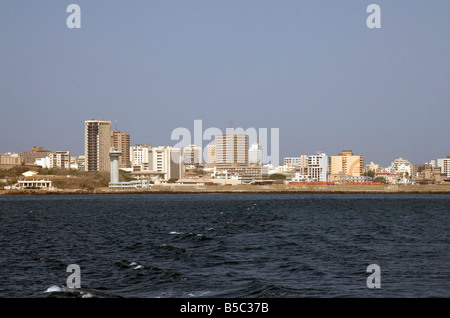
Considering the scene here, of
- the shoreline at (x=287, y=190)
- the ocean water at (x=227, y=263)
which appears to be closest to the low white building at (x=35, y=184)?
the shoreline at (x=287, y=190)

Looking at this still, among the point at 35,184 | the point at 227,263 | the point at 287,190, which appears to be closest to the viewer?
the point at 227,263

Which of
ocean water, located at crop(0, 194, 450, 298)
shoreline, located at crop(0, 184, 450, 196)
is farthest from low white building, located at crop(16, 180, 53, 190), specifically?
ocean water, located at crop(0, 194, 450, 298)

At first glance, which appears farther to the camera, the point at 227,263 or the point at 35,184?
the point at 35,184

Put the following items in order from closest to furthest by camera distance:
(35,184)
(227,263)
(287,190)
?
(227,263) → (35,184) → (287,190)

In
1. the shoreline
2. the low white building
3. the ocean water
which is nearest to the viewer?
the ocean water

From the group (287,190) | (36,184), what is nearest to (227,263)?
(287,190)

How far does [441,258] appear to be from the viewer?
911 inches

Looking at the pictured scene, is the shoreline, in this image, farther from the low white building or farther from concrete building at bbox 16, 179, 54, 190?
the low white building

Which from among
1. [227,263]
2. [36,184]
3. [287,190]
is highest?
[227,263]

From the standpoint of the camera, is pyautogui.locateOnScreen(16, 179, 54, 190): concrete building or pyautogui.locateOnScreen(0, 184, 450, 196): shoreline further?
pyautogui.locateOnScreen(0, 184, 450, 196): shoreline

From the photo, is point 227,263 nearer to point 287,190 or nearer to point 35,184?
point 287,190

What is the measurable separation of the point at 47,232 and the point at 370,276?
2439 cm
